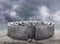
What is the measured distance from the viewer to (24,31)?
4438 mm

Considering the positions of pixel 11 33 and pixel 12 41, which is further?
pixel 11 33

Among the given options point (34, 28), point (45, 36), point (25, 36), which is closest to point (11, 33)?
point (25, 36)

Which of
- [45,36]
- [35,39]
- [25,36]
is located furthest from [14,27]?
[45,36]

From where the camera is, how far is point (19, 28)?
4.46 meters

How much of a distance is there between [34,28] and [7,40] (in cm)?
109

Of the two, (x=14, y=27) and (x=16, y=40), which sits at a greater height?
(x=14, y=27)

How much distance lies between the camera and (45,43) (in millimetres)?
4426

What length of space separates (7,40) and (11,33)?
0.35m

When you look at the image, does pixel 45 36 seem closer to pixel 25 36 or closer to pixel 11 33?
pixel 25 36

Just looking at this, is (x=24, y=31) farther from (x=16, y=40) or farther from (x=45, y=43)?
(x=45, y=43)

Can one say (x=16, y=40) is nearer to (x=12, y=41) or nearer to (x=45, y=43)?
(x=12, y=41)

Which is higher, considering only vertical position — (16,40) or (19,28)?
(19,28)

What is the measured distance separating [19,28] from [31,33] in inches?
19.0

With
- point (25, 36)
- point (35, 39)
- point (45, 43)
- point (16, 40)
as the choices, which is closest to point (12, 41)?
point (16, 40)
